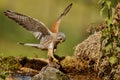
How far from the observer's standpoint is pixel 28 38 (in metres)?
7.01

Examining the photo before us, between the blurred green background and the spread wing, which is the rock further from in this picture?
the blurred green background


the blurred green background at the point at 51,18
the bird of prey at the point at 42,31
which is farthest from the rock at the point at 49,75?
the blurred green background at the point at 51,18

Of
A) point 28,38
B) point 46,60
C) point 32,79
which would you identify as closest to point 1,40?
point 28,38

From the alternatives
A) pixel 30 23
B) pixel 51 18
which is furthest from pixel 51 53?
pixel 51 18

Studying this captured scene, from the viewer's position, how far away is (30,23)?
5.20m

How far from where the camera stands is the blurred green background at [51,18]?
705cm

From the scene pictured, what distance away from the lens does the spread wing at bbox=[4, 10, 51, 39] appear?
514cm

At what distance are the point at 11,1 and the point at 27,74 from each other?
3.59 metres

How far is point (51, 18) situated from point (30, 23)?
2.92 meters

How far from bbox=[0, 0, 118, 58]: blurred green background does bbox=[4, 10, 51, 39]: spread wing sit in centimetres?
137

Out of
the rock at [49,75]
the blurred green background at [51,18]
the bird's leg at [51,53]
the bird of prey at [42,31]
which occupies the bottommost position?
the rock at [49,75]

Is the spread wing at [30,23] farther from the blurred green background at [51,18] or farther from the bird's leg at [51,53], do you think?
the blurred green background at [51,18]

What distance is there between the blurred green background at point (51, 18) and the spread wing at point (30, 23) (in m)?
1.37

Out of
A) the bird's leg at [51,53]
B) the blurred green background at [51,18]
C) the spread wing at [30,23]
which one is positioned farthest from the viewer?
the blurred green background at [51,18]
